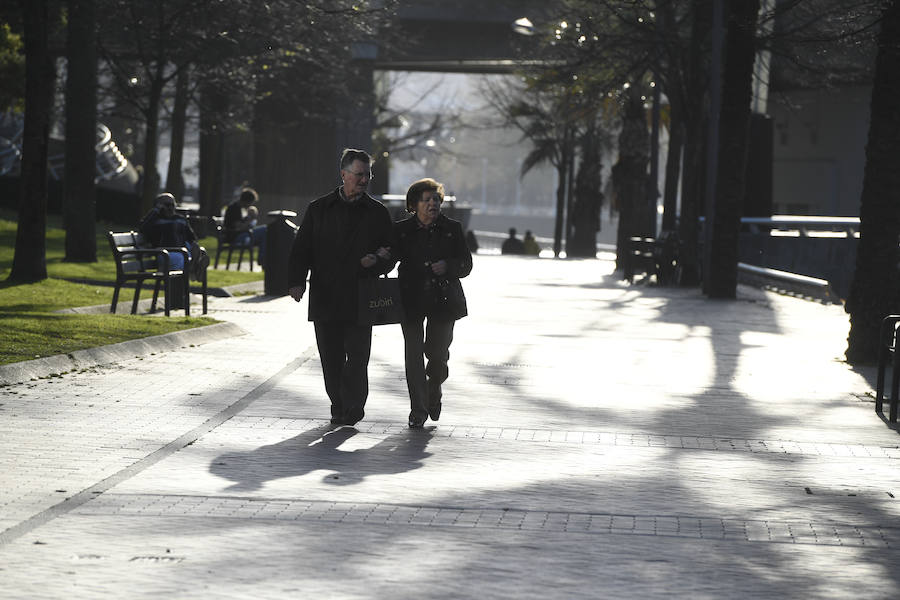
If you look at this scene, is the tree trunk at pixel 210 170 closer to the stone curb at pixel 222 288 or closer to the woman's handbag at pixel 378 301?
the stone curb at pixel 222 288

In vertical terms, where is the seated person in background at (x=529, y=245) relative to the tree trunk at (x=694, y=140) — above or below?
below

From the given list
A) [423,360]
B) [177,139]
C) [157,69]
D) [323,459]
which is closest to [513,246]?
[177,139]

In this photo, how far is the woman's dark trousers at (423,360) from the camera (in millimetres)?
10188

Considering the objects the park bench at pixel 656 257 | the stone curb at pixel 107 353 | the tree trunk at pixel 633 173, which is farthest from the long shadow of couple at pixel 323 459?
the tree trunk at pixel 633 173

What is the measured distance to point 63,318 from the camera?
15898mm

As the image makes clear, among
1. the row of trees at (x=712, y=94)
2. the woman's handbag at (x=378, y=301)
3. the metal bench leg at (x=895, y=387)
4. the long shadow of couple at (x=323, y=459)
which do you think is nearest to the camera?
the long shadow of couple at (x=323, y=459)

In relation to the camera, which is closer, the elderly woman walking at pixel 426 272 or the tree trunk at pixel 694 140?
the elderly woman walking at pixel 426 272

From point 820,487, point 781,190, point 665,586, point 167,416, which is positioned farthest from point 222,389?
point 781,190

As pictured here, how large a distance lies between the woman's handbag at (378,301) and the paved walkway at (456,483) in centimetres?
67

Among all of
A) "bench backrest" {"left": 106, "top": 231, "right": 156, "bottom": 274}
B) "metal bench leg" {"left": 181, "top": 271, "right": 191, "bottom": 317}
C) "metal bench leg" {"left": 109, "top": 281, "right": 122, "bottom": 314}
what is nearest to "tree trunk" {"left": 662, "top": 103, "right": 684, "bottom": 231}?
"bench backrest" {"left": 106, "top": 231, "right": 156, "bottom": 274}

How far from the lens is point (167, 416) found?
10375 mm

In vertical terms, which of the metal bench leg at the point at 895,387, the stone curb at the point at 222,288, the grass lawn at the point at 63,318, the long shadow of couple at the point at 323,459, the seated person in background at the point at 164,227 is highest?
the seated person in background at the point at 164,227

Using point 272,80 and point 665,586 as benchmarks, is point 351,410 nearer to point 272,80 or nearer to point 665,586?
point 665,586

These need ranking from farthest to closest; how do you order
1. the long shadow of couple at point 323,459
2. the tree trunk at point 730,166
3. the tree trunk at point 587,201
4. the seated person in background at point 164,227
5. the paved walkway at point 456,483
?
the tree trunk at point 587,201
the tree trunk at point 730,166
the seated person in background at point 164,227
the long shadow of couple at point 323,459
the paved walkway at point 456,483
